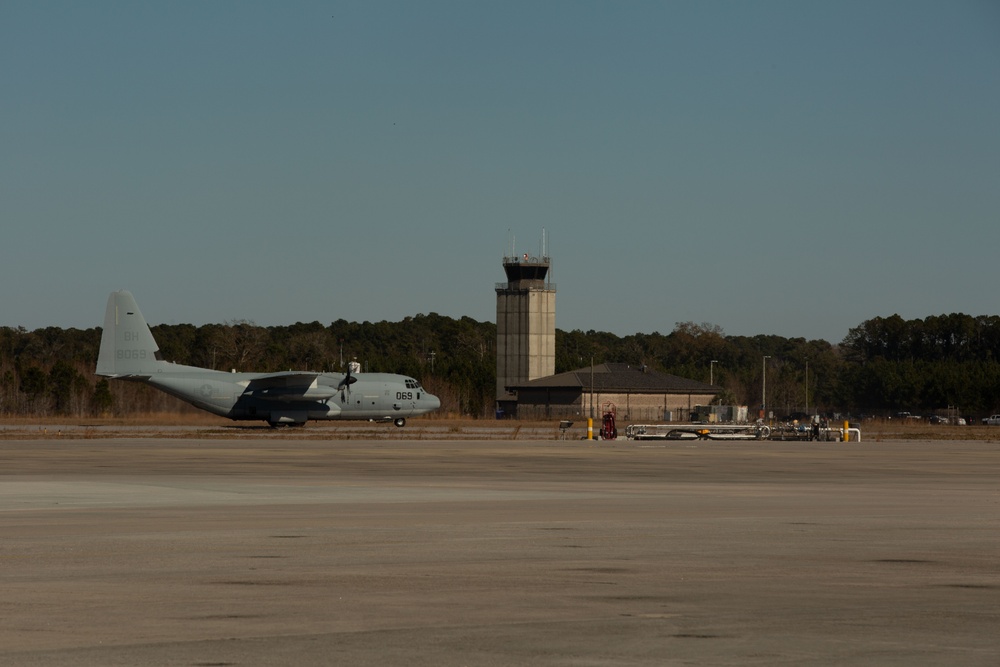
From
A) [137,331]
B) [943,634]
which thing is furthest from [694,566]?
[137,331]

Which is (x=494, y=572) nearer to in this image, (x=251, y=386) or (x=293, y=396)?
(x=293, y=396)

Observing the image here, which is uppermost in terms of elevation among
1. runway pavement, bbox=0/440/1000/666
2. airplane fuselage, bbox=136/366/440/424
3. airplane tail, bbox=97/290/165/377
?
airplane tail, bbox=97/290/165/377

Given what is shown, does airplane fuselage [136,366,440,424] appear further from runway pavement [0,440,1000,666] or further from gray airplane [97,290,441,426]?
runway pavement [0,440,1000,666]

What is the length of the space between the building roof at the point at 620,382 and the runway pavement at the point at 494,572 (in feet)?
338

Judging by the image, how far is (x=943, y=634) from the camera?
1048cm

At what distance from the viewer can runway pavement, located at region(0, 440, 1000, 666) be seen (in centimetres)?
993

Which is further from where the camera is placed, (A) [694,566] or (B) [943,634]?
(A) [694,566]

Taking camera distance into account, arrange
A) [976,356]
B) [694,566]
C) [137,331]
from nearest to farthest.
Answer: [694,566] < [137,331] < [976,356]

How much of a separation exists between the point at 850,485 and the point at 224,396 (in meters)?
51.7

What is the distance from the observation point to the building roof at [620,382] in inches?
5285

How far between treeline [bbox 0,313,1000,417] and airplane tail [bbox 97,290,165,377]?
23272 mm

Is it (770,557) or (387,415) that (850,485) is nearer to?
(770,557)

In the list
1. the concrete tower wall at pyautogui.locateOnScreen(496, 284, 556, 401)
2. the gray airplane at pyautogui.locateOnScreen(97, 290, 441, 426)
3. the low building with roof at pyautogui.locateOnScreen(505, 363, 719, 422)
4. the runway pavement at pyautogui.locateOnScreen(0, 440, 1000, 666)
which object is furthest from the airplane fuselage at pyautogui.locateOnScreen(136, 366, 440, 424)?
the concrete tower wall at pyautogui.locateOnScreen(496, 284, 556, 401)

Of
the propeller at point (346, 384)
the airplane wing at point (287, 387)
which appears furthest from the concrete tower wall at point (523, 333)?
the airplane wing at point (287, 387)
